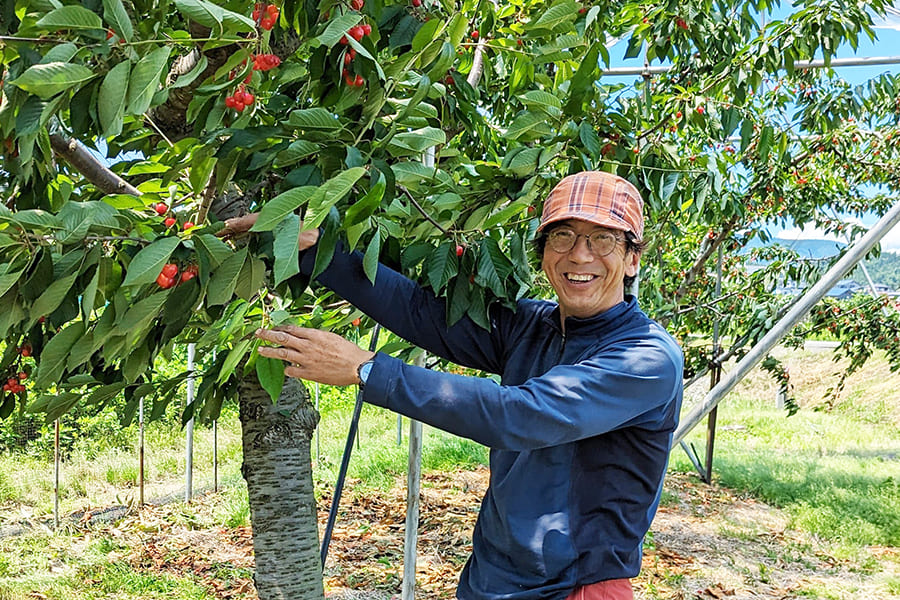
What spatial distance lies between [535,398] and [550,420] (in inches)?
1.6

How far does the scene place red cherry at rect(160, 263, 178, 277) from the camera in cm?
107

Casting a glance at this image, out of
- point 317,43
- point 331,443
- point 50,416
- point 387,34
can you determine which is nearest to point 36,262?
point 317,43

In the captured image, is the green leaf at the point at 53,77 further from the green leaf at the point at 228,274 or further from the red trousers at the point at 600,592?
the red trousers at the point at 600,592

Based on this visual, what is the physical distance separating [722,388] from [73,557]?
3.46 meters

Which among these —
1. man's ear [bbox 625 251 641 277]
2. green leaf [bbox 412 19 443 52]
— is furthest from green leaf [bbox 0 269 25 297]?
man's ear [bbox 625 251 641 277]

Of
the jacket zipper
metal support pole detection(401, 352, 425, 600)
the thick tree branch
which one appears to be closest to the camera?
the jacket zipper

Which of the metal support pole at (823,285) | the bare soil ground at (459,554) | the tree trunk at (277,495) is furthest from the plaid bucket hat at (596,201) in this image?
the bare soil ground at (459,554)

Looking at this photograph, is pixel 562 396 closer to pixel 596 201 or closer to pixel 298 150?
pixel 596 201

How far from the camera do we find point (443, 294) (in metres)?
1.49

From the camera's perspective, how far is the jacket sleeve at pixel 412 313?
146 cm

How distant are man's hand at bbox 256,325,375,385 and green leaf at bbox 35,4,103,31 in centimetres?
47

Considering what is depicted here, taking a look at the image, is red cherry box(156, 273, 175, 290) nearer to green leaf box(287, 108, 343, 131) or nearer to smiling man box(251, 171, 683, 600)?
smiling man box(251, 171, 683, 600)

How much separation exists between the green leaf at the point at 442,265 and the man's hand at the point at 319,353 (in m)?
0.27

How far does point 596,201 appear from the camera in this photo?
1.32m
